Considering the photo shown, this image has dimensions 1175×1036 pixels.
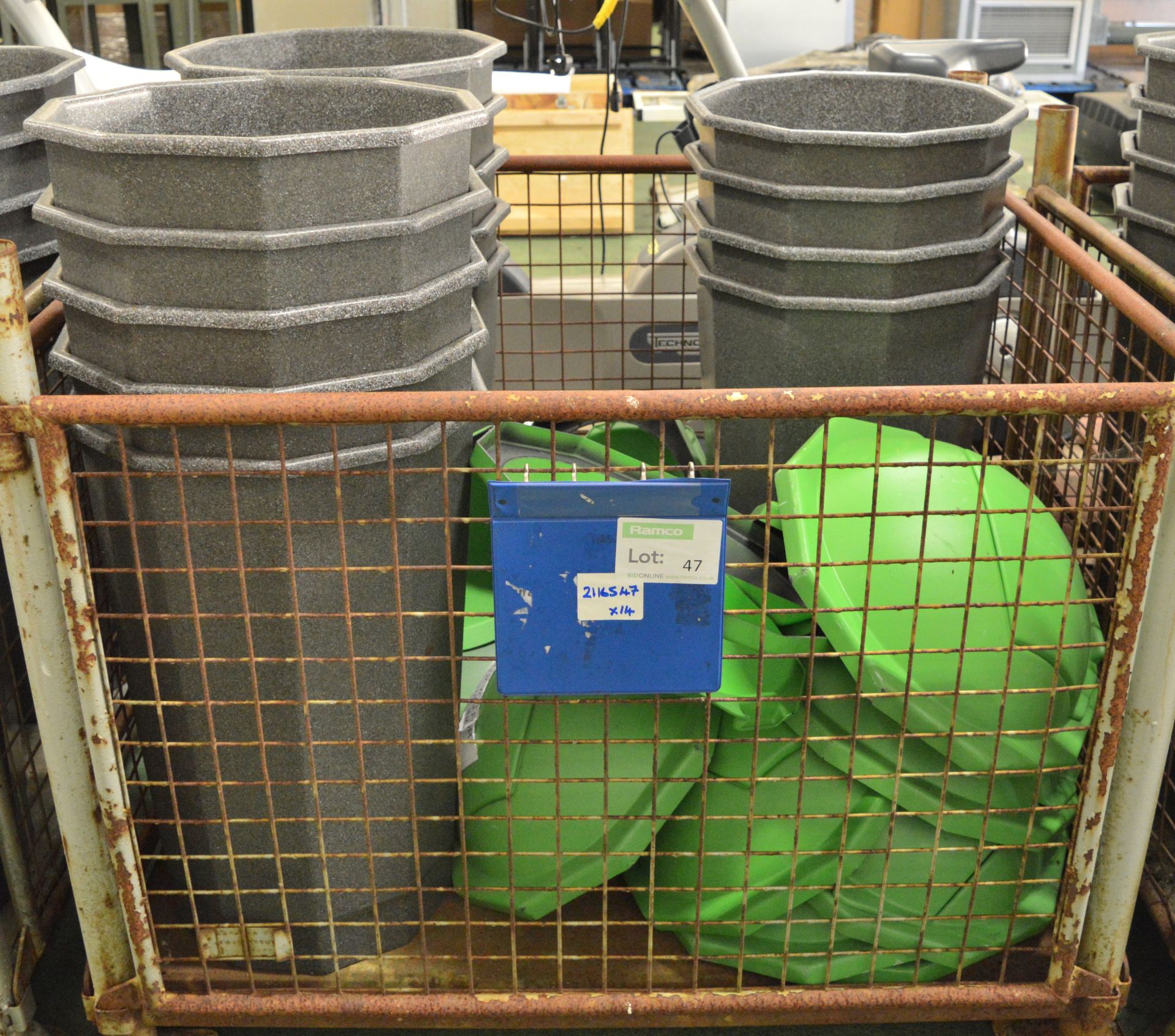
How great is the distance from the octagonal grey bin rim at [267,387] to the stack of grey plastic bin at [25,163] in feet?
0.93

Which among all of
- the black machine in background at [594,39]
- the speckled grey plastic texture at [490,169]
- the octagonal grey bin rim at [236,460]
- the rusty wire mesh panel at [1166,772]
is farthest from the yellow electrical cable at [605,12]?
the black machine in background at [594,39]

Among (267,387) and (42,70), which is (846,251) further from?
(42,70)

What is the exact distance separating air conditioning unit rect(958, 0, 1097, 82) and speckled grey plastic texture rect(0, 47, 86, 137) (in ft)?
18.7

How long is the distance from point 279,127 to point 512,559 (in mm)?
678

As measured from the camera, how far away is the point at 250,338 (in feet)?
3.76

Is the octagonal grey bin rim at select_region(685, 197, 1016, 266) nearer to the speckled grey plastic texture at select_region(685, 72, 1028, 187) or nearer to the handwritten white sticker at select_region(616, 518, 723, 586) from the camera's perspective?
the speckled grey plastic texture at select_region(685, 72, 1028, 187)

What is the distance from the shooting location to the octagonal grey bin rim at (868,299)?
4.97 feet

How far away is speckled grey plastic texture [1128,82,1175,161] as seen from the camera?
1503 millimetres

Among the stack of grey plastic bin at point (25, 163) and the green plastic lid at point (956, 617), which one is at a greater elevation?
the stack of grey plastic bin at point (25, 163)

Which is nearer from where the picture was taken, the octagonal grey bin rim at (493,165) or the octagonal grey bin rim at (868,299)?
the octagonal grey bin rim at (868,299)

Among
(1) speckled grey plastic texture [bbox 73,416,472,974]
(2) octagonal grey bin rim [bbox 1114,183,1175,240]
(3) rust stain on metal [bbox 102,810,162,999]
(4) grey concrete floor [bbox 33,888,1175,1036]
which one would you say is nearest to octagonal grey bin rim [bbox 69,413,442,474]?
(1) speckled grey plastic texture [bbox 73,416,472,974]

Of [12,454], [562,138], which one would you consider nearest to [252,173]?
[12,454]

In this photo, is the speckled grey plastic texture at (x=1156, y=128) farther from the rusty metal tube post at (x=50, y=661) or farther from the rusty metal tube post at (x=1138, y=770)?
the rusty metal tube post at (x=50, y=661)

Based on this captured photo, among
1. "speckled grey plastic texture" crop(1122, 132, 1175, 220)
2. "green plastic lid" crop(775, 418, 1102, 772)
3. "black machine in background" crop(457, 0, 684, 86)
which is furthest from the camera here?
"black machine in background" crop(457, 0, 684, 86)
